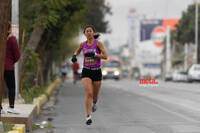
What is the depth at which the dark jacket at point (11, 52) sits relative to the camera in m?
10.1

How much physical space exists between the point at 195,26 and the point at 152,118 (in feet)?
181

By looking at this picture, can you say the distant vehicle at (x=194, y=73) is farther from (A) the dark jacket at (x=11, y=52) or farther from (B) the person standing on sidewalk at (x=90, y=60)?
(A) the dark jacket at (x=11, y=52)

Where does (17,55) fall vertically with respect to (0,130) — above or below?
above

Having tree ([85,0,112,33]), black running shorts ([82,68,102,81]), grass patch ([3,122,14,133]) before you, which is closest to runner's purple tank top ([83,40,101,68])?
black running shorts ([82,68,102,81])

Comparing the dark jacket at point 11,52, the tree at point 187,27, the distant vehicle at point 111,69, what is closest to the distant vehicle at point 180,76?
the distant vehicle at point 111,69

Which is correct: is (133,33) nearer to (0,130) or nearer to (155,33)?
(155,33)

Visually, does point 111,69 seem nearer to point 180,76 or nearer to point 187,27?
point 180,76

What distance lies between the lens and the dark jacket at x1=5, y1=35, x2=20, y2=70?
33.2ft

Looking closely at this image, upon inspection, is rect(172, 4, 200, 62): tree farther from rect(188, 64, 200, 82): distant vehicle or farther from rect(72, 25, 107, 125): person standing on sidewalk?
rect(72, 25, 107, 125): person standing on sidewalk

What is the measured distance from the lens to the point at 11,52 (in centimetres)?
1023

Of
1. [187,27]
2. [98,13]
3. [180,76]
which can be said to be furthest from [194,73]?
[187,27]

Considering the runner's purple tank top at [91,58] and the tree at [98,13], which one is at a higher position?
the tree at [98,13]

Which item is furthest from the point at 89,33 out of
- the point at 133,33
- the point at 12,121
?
the point at 133,33

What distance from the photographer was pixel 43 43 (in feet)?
81.5
